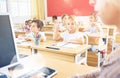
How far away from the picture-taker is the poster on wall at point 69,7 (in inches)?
172

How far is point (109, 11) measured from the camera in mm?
657

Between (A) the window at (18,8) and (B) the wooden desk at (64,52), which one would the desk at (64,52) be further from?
(A) the window at (18,8)

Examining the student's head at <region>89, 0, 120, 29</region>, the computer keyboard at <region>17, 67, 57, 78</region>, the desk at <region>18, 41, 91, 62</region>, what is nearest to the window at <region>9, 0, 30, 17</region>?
the desk at <region>18, 41, 91, 62</region>

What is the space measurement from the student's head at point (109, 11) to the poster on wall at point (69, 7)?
11.8ft

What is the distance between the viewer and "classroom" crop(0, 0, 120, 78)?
97 cm

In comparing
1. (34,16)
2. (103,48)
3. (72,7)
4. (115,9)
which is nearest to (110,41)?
(103,48)

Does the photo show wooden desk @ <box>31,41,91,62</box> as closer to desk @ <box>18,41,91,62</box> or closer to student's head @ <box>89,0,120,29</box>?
desk @ <box>18,41,91,62</box>

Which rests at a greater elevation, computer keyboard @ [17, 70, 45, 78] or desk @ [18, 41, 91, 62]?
computer keyboard @ [17, 70, 45, 78]

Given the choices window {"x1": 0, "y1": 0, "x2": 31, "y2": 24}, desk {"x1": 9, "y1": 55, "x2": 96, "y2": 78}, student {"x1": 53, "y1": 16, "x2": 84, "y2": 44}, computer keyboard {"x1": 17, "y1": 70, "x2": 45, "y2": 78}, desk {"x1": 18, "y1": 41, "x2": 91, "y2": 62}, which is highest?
window {"x1": 0, "y1": 0, "x2": 31, "y2": 24}

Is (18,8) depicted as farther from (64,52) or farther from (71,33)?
(64,52)

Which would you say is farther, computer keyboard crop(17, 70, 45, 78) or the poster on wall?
the poster on wall

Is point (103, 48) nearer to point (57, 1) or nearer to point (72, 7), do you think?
point (72, 7)

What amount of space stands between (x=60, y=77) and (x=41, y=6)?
13.1 feet

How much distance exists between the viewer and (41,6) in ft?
15.9
